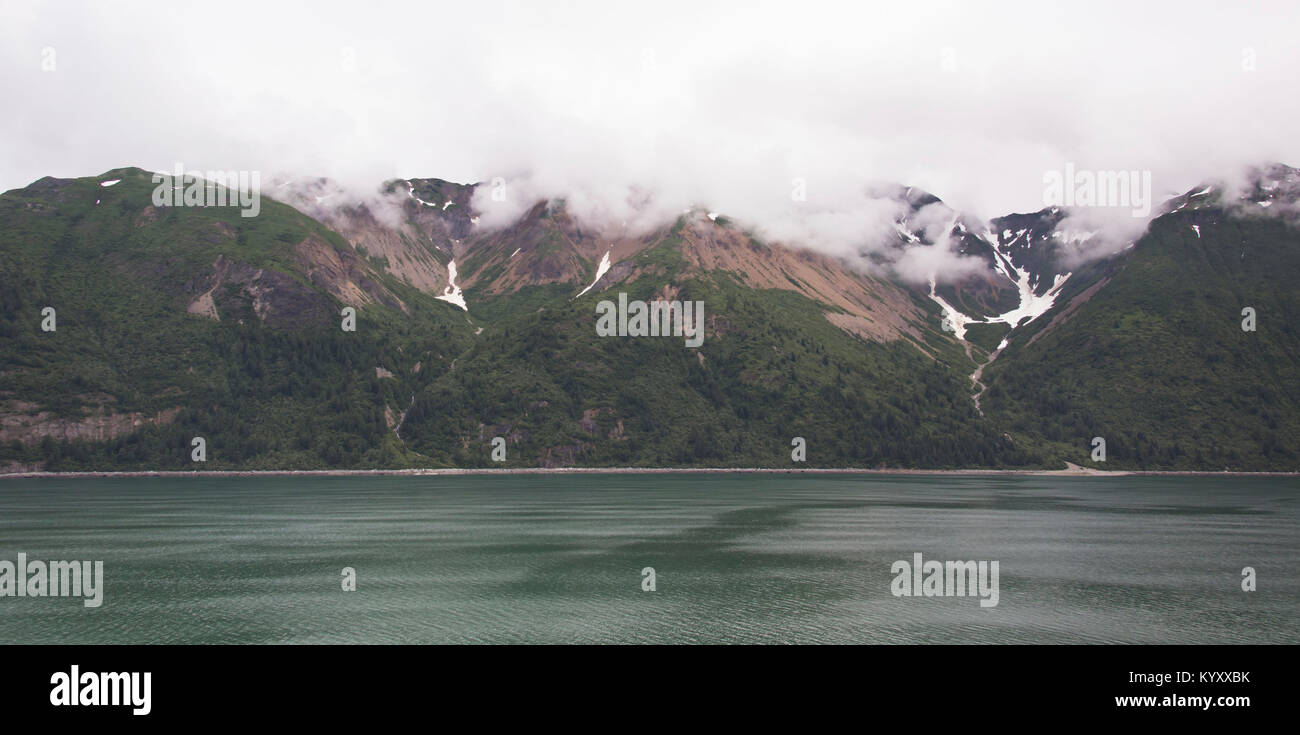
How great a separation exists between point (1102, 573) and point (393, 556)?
7468 cm

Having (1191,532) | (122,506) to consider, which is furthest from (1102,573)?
(122,506)

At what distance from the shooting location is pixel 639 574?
287 ft

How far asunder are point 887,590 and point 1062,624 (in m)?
16.3

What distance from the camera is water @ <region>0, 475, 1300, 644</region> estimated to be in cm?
6456

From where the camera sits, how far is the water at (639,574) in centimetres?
6456

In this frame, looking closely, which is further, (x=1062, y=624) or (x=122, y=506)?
(x=122, y=506)

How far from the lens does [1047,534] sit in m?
126
